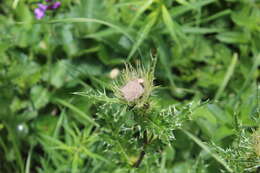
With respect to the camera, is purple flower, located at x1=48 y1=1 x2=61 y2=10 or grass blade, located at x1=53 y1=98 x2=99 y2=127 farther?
purple flower, located at x1=48 y1=1 x2=61 y2=10

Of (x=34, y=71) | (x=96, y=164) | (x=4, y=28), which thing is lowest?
(x=96, y=164)

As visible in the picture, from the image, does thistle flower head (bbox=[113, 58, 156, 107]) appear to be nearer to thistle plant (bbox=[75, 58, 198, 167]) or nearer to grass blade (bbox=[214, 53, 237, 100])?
thistle plant (bbox=[75, 58, 198, 167])

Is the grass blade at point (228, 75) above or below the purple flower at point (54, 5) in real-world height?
below

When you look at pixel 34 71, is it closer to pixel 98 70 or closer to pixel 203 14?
pixel 98 70

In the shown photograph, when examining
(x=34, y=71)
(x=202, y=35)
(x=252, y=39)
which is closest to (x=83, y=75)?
(x=34, y=71)

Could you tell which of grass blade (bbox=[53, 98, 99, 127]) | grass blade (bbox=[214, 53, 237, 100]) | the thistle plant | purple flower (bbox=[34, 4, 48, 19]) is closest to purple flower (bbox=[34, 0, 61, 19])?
purple flower (bbox=[34, 4, 48, 19])

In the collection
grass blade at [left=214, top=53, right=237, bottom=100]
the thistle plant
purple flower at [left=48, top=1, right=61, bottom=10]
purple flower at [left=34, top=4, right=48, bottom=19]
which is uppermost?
purple flower at [left=48, top=1, right=61, bottom=10]

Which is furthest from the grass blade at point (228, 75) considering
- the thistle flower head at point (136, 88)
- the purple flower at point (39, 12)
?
the purple flower at point (39, 12)

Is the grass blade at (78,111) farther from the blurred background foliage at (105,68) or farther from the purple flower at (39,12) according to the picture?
the purple flower at (39,12)

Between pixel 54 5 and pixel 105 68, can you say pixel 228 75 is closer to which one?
pixel 105 68
